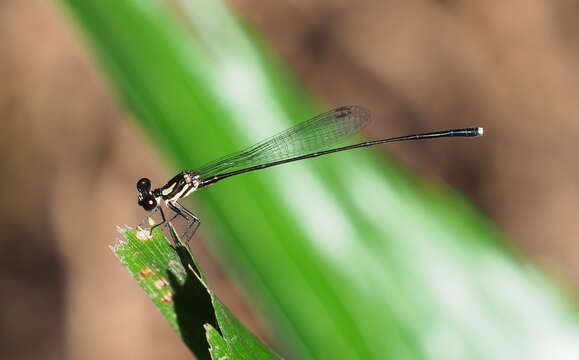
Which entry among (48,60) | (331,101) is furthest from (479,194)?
(48,60)

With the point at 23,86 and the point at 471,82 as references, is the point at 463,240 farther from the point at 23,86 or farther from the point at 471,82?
the point at 23,86

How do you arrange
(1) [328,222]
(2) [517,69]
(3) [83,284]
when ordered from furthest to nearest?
1. (2) [517,69]
2. (3) [83,284]
3. (1) [328,222]

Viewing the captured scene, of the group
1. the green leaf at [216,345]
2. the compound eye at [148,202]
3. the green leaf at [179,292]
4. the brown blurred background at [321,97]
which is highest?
the brown blurred background at [321,97]

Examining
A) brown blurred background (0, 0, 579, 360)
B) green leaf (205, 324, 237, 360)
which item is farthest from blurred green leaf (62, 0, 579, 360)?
brown blurred background (0, 0, 579, 360)

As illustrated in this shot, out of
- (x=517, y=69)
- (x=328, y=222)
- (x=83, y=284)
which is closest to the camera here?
(x=328, y=222)

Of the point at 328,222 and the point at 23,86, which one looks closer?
the point at 328,222

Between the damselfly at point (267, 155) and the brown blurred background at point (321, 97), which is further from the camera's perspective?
the brown blurred background at point (321, 97)

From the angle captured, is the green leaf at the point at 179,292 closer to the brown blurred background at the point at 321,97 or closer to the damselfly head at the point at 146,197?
the damselfly head at the point at 146,197

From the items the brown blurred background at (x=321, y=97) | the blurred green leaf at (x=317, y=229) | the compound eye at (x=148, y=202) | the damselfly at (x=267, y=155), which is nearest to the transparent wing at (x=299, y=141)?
the damselfly at (x=267, y=155)
